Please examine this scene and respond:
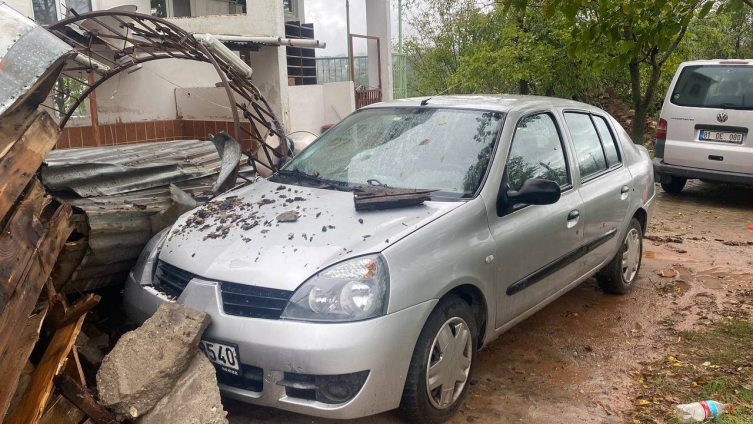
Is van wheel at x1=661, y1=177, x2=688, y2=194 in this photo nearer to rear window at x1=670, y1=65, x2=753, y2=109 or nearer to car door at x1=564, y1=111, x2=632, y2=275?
Result: rear window at x1=670, y1=65, x2=753, y2=109

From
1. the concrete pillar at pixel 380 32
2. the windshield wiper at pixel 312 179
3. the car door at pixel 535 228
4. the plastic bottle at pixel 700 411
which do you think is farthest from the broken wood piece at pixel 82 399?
the concrete pillar at pixel 380 32

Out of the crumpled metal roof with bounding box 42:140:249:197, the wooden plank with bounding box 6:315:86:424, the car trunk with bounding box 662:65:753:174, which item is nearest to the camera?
the wooden plank with bounding box 6:315:86:424

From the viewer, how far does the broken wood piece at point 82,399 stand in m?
2.80

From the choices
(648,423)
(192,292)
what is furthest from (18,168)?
(648,423)

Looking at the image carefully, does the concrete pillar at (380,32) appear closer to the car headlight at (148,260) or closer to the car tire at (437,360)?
the car headlight at (148,260)

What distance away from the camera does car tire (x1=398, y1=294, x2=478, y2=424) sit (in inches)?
124

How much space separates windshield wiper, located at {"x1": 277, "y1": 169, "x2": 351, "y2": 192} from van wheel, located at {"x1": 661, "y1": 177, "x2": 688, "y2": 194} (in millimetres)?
7526

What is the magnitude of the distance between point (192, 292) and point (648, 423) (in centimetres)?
252

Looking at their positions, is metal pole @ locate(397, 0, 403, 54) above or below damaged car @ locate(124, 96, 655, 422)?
above

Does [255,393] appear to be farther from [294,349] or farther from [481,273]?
[481,273]

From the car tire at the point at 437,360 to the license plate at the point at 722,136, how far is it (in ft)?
22.0

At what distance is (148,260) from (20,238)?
3.54ft

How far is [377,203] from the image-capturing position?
11.4 feet

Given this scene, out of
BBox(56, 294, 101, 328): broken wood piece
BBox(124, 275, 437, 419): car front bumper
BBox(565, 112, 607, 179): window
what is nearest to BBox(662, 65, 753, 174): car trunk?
BBox(565, 112, 607, 179): window
